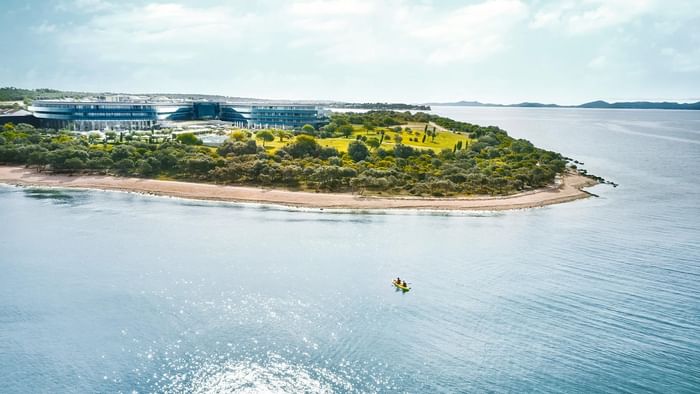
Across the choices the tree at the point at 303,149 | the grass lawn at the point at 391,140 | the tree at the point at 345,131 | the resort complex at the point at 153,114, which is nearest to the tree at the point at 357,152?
the tree at the point at 303,149

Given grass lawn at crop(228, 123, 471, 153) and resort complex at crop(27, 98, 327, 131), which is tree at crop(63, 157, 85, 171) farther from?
resort complex at crop(27, 98, 327, 131)

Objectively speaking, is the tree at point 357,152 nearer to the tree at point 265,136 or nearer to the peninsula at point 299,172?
the peninsula at point 299,172

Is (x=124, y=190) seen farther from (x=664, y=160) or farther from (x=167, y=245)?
(x=664, y=160)

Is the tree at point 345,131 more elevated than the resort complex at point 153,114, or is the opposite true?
the resort complex at point 153,114

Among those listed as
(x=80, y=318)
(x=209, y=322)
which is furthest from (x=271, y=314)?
(x=80, y=318)

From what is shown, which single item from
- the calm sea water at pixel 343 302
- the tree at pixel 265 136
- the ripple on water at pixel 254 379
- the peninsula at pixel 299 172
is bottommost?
the ripple on water at pixel 254 379

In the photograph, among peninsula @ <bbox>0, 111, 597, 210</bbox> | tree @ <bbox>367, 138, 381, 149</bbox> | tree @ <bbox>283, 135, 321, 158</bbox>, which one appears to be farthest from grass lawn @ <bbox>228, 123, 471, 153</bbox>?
tree @ <bbox>283, 135, 321, 158</bbox>

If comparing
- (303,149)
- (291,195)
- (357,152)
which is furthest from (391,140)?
(291,195)
